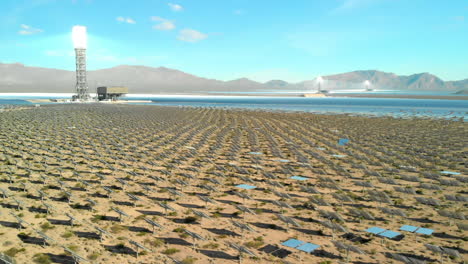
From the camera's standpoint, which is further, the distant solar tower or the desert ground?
the distant solar tower

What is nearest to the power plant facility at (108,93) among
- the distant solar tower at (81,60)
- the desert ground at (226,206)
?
the distant solar tower at (81,60)

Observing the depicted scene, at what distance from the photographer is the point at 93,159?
26.0 m

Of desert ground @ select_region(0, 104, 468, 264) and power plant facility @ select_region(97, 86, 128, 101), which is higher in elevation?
power plant facility @ select_region(97, 86, 128, 101)

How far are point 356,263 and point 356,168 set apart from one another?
1485 centimetres

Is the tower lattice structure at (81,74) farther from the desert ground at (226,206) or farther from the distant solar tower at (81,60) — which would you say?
the desert ground at (226,206)

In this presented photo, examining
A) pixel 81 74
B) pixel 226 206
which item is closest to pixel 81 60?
pixel 81 74

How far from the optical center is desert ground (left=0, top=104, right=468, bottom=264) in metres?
11.6

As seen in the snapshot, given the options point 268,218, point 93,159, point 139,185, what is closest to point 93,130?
point 93,159

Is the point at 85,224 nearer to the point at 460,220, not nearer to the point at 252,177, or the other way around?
the point at 252,177

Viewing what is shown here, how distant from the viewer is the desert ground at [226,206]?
456 inches

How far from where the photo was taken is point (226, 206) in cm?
1630

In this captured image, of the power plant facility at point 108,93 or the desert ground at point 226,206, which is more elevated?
the power plant facility at point 108,93

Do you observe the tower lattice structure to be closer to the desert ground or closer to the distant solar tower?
the distant solar tower

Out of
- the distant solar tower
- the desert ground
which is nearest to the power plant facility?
the distant solar tower
